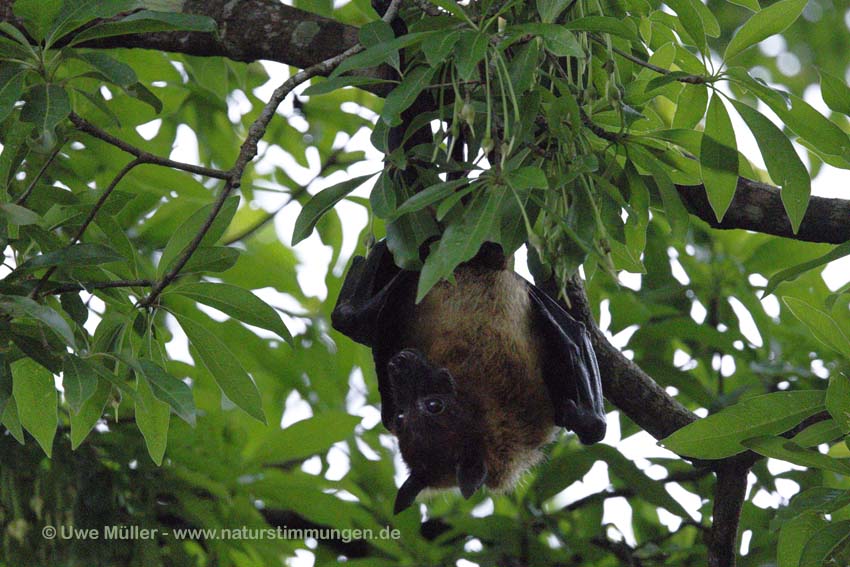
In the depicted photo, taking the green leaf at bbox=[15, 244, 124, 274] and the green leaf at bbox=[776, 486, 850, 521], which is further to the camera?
the green leaf at bbox=[776, 486, 850, 521]

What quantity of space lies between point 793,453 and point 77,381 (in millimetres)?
1768

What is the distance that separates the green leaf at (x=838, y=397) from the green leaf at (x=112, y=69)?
191 centimetres

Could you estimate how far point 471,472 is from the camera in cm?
382

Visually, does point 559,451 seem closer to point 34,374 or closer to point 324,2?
point 324,2

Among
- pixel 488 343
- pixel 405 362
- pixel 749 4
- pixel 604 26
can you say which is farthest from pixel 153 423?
pixel 749 4

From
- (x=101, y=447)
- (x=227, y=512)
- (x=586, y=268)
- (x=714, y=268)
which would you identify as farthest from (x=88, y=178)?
(x=714, y=268)

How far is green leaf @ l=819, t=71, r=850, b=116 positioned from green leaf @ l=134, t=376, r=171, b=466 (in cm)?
202

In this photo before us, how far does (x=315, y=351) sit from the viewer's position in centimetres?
529

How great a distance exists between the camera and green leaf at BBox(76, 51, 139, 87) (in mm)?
2621

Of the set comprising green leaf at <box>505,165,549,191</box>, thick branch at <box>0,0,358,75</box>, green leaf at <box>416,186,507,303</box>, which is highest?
thick branch at <box>0,0,358,75</box>

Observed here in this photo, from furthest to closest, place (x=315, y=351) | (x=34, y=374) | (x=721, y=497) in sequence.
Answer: (x=315, y=351) < (x=721, y=497) < (x=34, y=374)

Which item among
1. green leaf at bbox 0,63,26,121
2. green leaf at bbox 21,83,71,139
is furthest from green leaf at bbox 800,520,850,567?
green leaf at bbox 0,63,26,121

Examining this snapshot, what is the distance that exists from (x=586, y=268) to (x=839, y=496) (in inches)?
36.3

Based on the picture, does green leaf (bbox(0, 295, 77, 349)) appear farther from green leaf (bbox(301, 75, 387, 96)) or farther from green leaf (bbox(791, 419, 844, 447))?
green leaf (bbox(791, 419, 844, 447))
